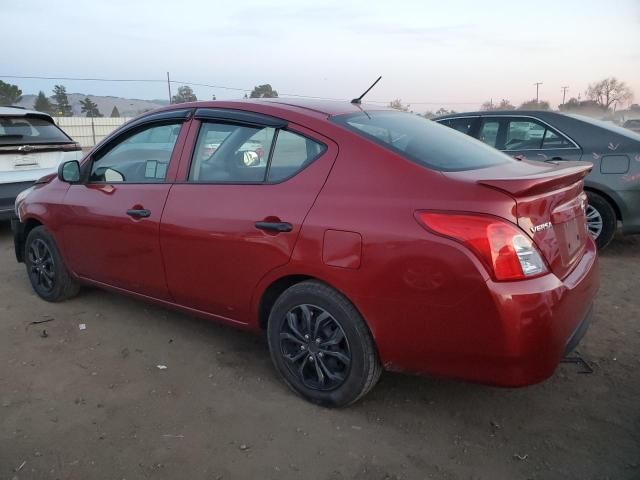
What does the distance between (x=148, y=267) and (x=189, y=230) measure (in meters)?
0.55

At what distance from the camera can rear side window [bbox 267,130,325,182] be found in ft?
9.14

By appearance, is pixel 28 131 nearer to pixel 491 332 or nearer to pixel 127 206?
pixel 127 206

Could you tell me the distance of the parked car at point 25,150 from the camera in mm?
6273

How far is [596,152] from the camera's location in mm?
5391

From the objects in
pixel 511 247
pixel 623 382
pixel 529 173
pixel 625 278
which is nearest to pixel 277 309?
pixel 511 247

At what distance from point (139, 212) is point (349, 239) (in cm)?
161

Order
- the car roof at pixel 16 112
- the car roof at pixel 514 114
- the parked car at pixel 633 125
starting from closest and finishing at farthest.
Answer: the car roof at pixel 514 114 < the car roof at pixel 16 112 < the parked car at pixel 633 125

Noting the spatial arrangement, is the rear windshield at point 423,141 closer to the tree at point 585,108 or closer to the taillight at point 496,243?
the taillight at point 496,243

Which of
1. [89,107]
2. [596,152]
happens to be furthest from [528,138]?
[89,107]

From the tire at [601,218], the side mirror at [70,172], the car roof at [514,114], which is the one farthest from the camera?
the car roof at [514,114]

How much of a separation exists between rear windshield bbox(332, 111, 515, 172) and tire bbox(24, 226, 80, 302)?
277 cm

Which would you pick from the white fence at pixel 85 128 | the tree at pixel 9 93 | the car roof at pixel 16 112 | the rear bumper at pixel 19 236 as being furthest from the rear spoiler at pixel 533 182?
the tree at pixel 9 93

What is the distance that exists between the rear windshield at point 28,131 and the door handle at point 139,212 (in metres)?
3.81

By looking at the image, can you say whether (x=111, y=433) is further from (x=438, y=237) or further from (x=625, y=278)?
(x=625, y=278)
